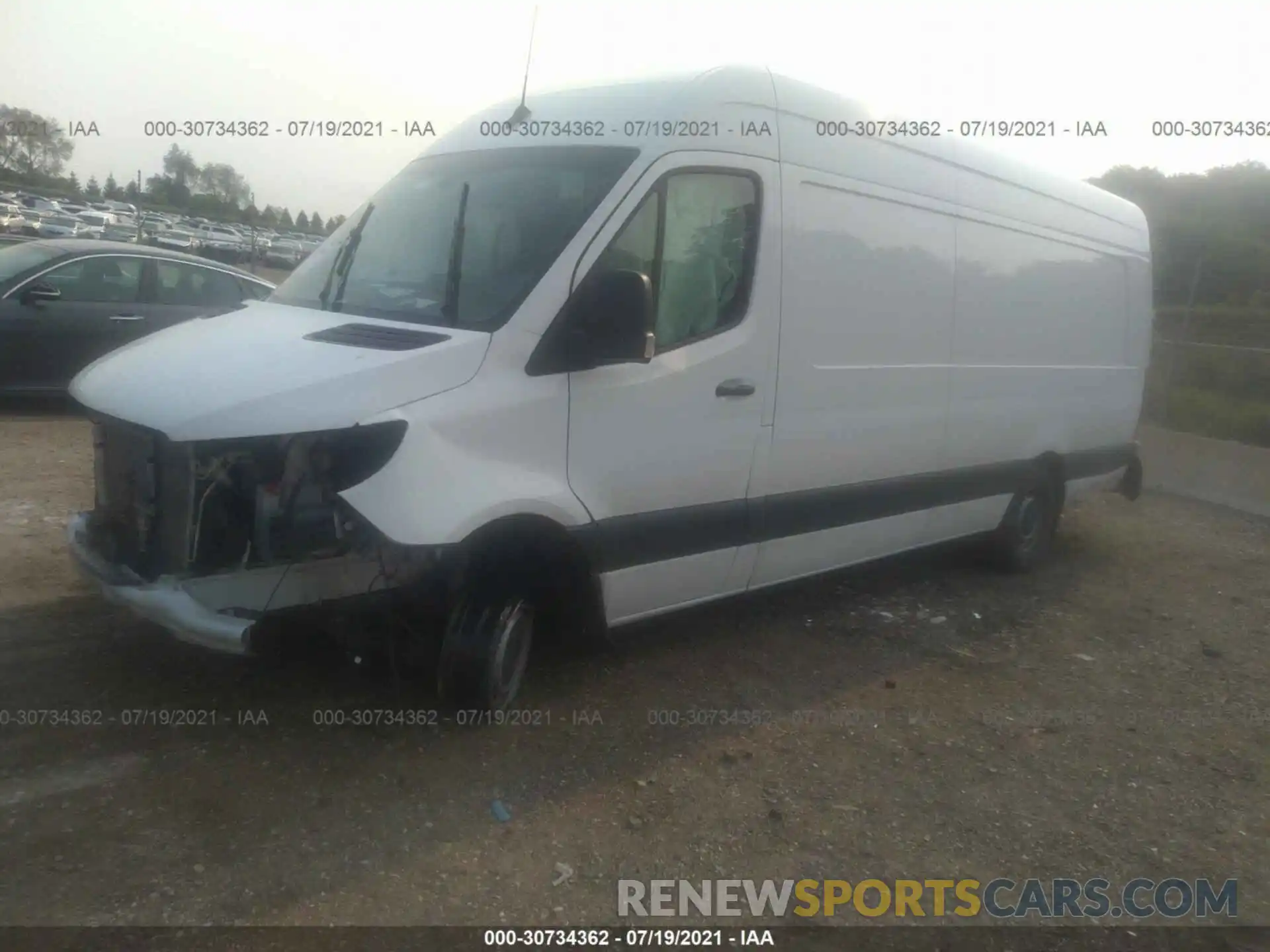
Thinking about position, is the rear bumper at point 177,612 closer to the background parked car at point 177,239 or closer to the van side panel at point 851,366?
the van side panel at point 851,366

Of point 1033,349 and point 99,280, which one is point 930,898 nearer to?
point 1033,349

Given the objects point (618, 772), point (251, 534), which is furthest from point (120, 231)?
point (618, 772)

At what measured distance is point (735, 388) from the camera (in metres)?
4.76

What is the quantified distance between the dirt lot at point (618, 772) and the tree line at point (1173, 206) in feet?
28.9

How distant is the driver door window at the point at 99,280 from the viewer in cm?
934

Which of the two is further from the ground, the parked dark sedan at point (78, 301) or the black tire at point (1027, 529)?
the parked dark sedan at point (78, 301)

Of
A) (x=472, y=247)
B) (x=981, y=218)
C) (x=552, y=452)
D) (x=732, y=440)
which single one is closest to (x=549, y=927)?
(x=552, y=452)

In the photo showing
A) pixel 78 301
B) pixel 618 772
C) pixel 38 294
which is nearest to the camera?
pixel 618 772

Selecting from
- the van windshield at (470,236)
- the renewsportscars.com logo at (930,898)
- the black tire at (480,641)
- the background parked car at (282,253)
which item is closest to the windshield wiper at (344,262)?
the van windshield at (470,236)

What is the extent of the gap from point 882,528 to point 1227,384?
11005 millimetres

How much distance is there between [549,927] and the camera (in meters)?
3.19

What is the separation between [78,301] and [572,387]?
23.4ft

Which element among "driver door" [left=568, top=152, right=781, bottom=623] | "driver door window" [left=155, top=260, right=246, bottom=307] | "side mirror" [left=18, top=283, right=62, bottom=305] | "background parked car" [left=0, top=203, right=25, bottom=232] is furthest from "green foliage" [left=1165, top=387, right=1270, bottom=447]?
"background parked car" [left=0, top=203, right=25, bottom=232]

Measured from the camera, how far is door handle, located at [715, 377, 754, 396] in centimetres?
470
